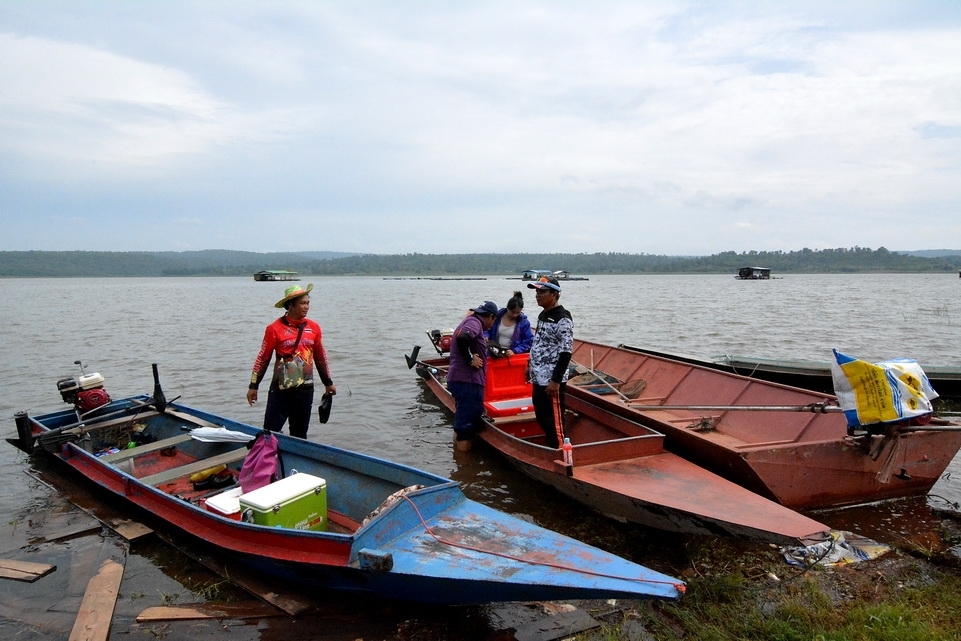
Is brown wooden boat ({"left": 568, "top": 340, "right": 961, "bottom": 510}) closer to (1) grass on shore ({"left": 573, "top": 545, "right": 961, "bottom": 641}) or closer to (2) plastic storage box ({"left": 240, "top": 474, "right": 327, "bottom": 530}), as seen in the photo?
(1) grass on shore ({"left": 573, "top": 545, "right": 961, "bottom": 641})

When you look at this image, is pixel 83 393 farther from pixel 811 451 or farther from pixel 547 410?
pixel 811 451

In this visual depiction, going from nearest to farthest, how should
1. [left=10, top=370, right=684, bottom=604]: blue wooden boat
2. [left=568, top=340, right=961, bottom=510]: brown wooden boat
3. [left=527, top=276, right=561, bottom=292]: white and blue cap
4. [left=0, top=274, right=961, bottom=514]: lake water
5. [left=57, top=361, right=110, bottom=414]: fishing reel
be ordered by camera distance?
[left=10, top=370, right=684, bottom=604]: blue wooden boat, [left=568, top=340, right=961, bottom=510]: brown wooden boat, [left=527, top=276, right=561, bottom=292]: white and blue cap, [left=57, top=361, right=110, bottom=414]: fishing reel, [left=0, top=274, right=961, bottom=514]: lake water

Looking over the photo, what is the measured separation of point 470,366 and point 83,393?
5402mm

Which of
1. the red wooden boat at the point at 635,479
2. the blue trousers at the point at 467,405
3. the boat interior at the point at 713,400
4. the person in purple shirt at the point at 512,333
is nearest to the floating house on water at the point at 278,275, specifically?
the boat interior at the point at 713,400

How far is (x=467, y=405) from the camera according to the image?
7.57 m

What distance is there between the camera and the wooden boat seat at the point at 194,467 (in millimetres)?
5961

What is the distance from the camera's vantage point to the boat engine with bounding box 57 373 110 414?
794 centimetres

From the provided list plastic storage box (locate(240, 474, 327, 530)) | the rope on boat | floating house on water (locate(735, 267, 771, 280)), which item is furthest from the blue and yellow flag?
floating house on water (locate(735, 267, 771, 280))

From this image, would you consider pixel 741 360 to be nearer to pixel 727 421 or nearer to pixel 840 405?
pixel 727 421

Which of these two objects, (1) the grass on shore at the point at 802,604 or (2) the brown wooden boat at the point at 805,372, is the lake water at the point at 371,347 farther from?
(2) the brown wooden boat at the point at 805,372

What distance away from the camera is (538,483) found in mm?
6871

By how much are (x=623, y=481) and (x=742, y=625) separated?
5.43ft

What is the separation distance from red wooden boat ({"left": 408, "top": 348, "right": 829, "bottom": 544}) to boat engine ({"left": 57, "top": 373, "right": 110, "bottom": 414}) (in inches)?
212

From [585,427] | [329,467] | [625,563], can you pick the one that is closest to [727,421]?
[585,427]
